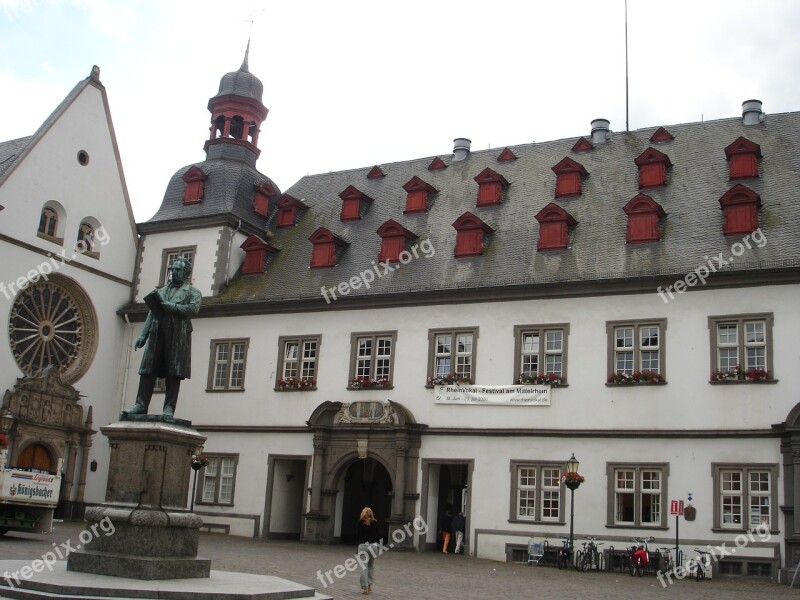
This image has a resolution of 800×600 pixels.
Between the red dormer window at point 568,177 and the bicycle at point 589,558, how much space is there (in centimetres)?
1195

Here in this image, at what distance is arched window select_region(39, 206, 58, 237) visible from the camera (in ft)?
111

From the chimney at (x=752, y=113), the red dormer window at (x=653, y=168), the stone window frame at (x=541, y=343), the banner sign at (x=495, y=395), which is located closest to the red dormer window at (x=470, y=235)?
the stone window frame at (x=541, y=343)

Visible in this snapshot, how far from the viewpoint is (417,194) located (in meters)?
35.3

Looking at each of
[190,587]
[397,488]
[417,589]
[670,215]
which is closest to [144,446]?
[190,587]

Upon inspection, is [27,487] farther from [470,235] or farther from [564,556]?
[470,235]

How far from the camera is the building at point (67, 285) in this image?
32438 millimetres

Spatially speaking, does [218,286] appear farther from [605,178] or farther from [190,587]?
[190,587]

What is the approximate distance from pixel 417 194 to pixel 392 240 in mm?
2927

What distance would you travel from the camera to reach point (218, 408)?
33938 mm

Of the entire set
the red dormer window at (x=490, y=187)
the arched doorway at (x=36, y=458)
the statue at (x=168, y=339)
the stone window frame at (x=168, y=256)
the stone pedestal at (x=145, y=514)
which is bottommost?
the stone pedestal at (x=145, y=514)

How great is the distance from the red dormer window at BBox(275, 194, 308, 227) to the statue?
2157 centimetres

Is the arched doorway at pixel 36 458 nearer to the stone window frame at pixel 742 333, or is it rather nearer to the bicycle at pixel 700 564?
the bicycle at pixel 700 564

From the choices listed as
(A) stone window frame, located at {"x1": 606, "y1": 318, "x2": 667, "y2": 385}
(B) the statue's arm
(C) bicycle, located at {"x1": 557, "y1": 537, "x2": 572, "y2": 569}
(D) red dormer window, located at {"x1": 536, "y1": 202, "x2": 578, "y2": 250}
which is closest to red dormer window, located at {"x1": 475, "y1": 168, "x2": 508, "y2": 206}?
(D) red dormer window, located at {"x1": 536, "y1": 202, "x2": 578, "y2": 250}

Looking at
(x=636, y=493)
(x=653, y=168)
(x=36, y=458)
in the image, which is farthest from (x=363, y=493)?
(x=653, y=168)
